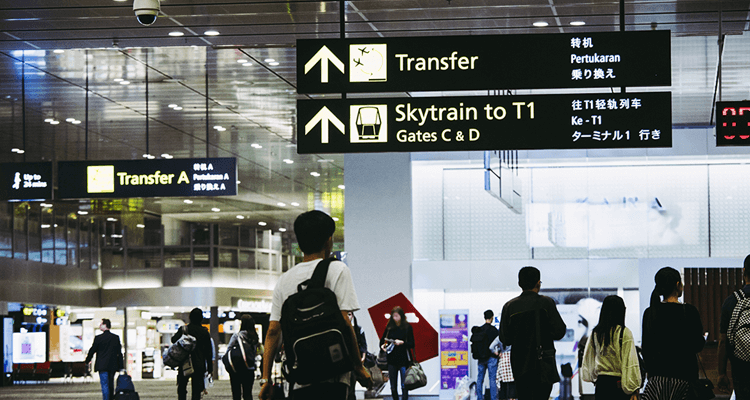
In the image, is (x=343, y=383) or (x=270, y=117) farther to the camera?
(x=270, y=117)

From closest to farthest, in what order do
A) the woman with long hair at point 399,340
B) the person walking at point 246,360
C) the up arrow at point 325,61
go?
the up arrow at point 325,61 < the person walking at point 246,360 < the woman with long hair at point 399,340

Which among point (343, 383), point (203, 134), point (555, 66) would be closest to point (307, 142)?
point (555, 66)

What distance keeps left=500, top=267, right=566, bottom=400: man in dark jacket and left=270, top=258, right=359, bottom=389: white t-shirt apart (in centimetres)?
249

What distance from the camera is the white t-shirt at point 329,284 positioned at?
4105 millimetres

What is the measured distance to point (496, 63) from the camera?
7.37 metres

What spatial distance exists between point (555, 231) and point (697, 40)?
6224mm

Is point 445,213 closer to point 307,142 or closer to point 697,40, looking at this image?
point 697,40

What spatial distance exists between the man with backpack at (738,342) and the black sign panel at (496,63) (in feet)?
5.92

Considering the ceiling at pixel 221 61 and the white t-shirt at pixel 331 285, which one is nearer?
the white t-shirt at pixel 331 285

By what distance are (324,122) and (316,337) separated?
12.3 ft

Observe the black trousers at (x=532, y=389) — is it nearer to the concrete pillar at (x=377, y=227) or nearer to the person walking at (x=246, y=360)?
the person walking at (x=246, y=360)

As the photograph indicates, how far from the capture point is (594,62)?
731 centimetres

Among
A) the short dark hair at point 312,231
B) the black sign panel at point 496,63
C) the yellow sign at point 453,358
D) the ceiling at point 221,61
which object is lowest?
the yellow sign at point 453,358

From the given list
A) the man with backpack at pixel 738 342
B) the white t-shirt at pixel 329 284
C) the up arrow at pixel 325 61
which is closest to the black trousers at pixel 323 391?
the white t-shirt at pixel 329 284
